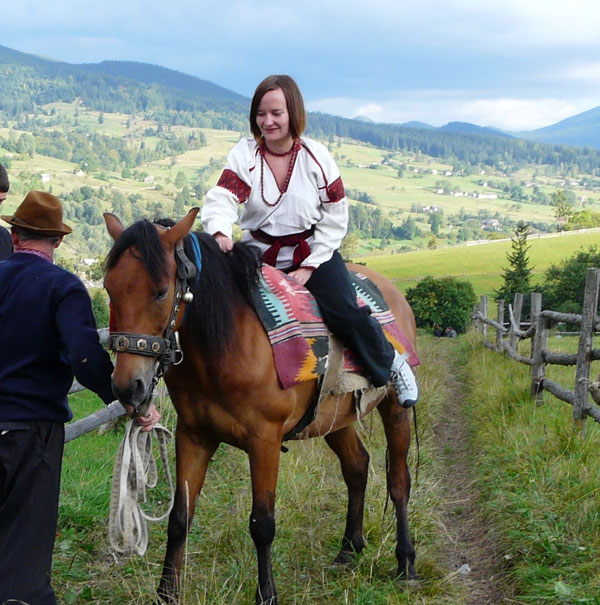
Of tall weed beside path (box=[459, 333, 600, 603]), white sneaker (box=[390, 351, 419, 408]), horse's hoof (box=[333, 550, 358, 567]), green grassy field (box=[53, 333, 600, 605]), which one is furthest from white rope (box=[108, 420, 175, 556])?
tall weed beside path (box=[459, 333, 600, 603])

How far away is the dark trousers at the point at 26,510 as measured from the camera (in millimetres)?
3110

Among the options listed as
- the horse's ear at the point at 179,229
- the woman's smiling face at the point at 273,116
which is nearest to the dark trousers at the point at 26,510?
the horse's ear at the point at 179,229

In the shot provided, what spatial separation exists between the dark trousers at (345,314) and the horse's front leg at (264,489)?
80 cm

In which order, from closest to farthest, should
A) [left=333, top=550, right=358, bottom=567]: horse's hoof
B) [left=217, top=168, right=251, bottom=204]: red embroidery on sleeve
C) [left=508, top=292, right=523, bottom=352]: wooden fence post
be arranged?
1. [left=217, top=168, right=251, bottom=204]: red embroidery on sleeve
2. [left=333, top=550, right=358, bottom=567]: horse's hoof
3. [left=508, top=292, right=523, bottom=352]: wooden fence post

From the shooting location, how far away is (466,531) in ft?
18.1

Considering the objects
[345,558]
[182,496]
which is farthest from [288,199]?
[345,558]

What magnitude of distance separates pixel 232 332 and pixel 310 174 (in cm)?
109

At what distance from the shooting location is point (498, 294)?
62469 millimetres

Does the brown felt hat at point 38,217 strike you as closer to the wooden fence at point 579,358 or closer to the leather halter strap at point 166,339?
the leather halter strap at point 166,339

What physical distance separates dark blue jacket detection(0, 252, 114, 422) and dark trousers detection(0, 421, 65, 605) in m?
0.13

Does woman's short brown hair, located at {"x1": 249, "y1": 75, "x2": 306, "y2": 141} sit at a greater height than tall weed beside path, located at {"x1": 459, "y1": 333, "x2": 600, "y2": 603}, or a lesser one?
greater

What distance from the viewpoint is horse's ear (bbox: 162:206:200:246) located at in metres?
3.16

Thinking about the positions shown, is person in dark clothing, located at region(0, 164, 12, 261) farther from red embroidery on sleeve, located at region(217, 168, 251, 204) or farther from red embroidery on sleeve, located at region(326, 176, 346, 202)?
red embroidery on sleeve, located at region(326, 176, 346, 202)

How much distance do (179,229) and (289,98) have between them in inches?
49.7
